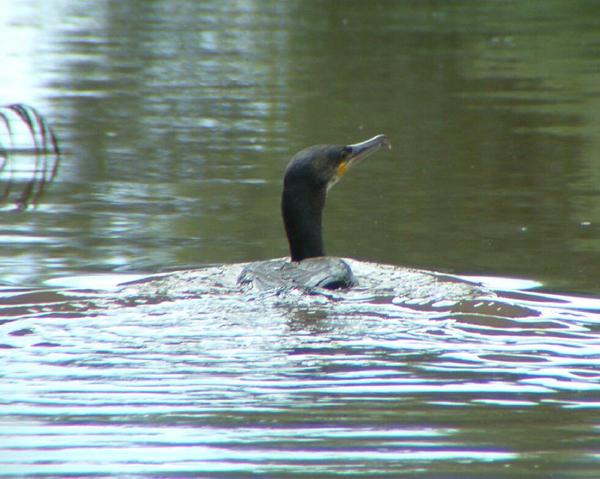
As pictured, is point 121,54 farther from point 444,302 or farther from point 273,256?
point 444,302

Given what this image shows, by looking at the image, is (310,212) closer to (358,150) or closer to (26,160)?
(358,150)

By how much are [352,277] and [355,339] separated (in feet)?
4.38

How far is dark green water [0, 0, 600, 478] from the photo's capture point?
5027 millimetres

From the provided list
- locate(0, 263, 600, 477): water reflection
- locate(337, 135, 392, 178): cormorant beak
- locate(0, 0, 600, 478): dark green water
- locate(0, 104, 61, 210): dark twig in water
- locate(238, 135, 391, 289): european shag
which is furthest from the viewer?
locate(0, 104, 61, 210): dark twig in water

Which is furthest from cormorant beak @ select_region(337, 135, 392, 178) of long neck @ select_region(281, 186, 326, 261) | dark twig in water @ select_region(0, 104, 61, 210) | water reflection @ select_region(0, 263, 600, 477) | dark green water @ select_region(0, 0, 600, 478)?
dark twig in water @ select_region(0, 104, 61, 210)

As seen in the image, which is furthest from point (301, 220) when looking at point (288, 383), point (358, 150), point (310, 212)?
point (288, 383)

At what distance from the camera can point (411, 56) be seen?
1961 centimetres

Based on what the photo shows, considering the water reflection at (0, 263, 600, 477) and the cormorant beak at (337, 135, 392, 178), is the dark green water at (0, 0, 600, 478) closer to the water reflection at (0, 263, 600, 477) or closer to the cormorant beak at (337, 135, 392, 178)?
the water reflection at (0, 263, 600, 477)

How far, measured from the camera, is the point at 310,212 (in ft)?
27.3

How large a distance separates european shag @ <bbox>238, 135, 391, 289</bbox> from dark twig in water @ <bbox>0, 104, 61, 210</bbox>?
2.60 m

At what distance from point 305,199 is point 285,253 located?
80 cm

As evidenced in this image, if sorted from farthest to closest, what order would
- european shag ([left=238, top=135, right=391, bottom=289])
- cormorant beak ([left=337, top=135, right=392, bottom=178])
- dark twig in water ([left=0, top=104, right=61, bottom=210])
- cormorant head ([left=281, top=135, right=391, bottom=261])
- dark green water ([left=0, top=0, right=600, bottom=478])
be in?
dark twig in water ([left=0, top=104, right=61, bottom=210]) → cormorant beak ([left=337, top=135, right=392, bottom=178]) → cormorant head ([left=281, top=135, right=391, bottom=261]) → european shag ([left=238, top=135, right=391, bottom=289]) → dark green water ([left=0, top=0, right=600, bottom=478])

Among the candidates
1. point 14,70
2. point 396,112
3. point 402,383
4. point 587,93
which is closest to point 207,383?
point 402,383

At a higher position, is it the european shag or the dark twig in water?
the european shag
